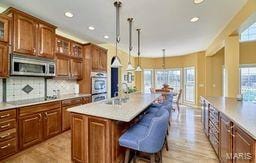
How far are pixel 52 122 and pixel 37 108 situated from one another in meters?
0.53

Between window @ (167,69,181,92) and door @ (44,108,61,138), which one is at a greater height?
window @ (167,69,181,92)

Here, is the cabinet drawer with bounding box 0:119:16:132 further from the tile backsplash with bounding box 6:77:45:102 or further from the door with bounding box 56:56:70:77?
the door with bounding box 56:56:70:77

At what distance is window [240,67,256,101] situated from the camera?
19.2 feet

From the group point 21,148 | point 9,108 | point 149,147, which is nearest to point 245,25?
point 149,147

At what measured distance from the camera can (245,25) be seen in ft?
10.3

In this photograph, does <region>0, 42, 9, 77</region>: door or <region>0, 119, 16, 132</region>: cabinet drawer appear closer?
<region>0, 119, 16, 132</region>: cabinet drawer

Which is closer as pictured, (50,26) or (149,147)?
(149,147)

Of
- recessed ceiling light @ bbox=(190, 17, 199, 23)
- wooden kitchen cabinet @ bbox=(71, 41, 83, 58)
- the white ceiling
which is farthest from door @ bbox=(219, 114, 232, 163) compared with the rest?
wooden kitchen cabinet @ bbox=(71, 41, 83, 58)

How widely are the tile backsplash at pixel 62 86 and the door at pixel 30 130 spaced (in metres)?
1.08

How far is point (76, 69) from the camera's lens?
4.47m

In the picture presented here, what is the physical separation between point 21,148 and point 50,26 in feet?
8.60

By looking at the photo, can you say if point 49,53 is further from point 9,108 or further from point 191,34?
point 191,34

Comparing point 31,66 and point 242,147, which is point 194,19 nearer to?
point 242,147

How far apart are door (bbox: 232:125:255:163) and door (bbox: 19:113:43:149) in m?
3.28
